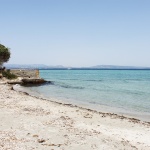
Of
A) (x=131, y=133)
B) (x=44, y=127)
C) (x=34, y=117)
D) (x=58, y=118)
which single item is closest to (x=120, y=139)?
(x=131, y=133)

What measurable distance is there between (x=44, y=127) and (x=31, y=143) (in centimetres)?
362

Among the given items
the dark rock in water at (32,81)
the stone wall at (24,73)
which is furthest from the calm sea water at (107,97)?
the stone wall at (24,73)

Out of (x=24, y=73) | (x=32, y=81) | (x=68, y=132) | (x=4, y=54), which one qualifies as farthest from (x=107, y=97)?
(x=4, y=54)

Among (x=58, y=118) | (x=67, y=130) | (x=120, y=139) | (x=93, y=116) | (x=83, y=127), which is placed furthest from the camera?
(x=93, y=116)

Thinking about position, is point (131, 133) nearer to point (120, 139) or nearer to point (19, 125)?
point (120, 139)

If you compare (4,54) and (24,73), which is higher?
(4,54)

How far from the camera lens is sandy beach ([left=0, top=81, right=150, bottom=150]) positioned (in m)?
14.2

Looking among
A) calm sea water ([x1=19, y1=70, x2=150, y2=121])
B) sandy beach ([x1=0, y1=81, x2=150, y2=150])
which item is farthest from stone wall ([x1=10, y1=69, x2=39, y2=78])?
sandy beach ([x1=0, y1=81, x2=150, y2=150])

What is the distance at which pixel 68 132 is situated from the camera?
16.7 metres

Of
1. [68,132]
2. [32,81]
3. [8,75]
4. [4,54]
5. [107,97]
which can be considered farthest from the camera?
[4,54]

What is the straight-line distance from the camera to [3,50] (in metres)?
73.1

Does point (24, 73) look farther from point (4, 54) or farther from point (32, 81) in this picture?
point (4, 54)

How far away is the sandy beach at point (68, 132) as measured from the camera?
46.5ft

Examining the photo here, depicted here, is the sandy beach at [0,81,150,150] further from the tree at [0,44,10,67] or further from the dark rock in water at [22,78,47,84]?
the tree at [0,44,10,67]
